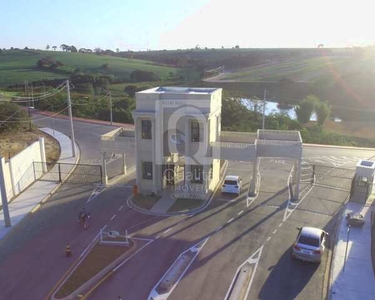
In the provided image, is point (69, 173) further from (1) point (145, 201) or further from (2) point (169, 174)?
(2) point (169, 174)

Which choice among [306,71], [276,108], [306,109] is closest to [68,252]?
[306,109]

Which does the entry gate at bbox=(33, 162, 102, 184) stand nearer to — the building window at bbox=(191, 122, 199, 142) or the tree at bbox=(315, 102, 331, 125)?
the building window at bbox=(191, 122, 199, 142)

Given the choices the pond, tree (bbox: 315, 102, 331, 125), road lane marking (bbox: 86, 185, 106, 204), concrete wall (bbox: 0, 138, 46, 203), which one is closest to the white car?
road lane marking (bbox: 86, 185, 106, 204)

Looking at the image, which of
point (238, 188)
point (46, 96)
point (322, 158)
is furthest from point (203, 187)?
point (46, 96)

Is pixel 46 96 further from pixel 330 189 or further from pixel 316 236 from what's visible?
pixel 316 236

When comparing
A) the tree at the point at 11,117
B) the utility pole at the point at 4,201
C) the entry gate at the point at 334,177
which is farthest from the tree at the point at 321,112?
the utility pole at the point at 4,201

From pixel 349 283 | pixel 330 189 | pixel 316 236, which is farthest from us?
pixel 330 189
